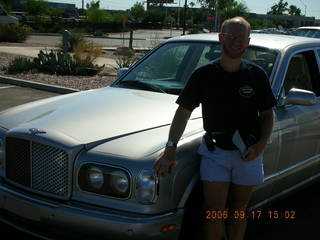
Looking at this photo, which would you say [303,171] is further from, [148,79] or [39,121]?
[39,121]

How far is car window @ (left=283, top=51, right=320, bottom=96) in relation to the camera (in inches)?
171

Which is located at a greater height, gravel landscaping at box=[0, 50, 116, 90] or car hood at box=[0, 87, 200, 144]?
car hood at box=[0, 87, 200, 144]

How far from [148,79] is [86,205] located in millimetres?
1859

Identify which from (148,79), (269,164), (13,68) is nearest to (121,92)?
(148,79)

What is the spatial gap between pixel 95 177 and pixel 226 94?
0.97 metres

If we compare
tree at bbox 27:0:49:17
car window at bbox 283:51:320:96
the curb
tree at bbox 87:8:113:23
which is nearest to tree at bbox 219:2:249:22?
tree at bbox 87:8:113:23

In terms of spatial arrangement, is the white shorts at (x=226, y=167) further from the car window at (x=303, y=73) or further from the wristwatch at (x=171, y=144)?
the car window at (x=303, y=73)

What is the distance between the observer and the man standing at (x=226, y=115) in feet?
9.80

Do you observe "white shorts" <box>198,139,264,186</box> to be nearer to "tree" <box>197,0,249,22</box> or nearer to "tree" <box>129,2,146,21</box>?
"tree" <box>197,0,249,22</box>

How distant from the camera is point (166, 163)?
9.56ft

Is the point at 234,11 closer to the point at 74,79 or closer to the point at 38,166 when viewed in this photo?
the point at 74,79

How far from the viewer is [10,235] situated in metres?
3.92

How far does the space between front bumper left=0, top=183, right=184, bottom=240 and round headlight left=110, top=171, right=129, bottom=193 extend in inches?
5.6

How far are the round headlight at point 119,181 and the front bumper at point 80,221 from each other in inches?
5.6
